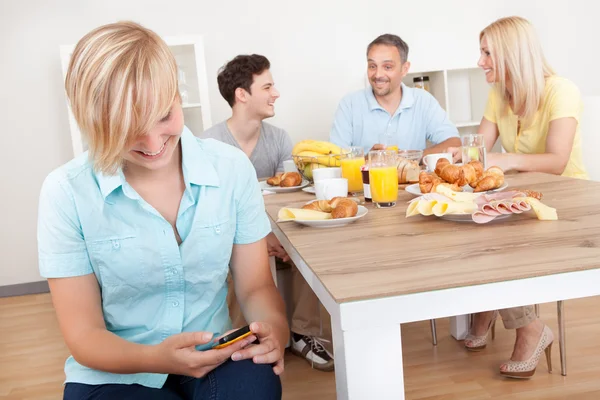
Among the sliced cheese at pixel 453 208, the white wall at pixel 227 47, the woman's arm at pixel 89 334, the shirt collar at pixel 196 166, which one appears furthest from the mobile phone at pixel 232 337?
the white wall at pixel 227 47

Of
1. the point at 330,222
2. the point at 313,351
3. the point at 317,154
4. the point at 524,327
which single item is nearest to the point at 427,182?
the point at 330,222

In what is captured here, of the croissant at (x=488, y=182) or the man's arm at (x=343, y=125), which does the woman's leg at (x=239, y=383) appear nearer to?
the croissant at (x=488, y=182)

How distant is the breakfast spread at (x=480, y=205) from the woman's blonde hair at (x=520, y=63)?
109 cm

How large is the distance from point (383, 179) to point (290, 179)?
56 centimetres

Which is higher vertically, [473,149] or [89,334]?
[473,149]

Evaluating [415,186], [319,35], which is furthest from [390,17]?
[415,186]

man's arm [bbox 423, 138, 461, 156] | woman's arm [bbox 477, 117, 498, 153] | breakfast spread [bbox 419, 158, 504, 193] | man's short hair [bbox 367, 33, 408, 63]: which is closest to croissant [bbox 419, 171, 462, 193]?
breakfast spread [bbox 419, 158, 504, 193]

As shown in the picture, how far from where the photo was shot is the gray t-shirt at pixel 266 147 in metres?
2.89

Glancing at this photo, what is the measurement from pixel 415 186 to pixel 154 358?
963mm

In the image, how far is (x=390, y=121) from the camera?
305 centimetres

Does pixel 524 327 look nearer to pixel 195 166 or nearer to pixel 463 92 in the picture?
pixel 195 166

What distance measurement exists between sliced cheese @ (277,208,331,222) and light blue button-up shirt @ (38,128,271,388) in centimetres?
17

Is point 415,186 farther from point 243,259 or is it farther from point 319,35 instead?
point 319,35

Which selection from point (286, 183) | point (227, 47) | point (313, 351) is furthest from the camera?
point (227, 47)
